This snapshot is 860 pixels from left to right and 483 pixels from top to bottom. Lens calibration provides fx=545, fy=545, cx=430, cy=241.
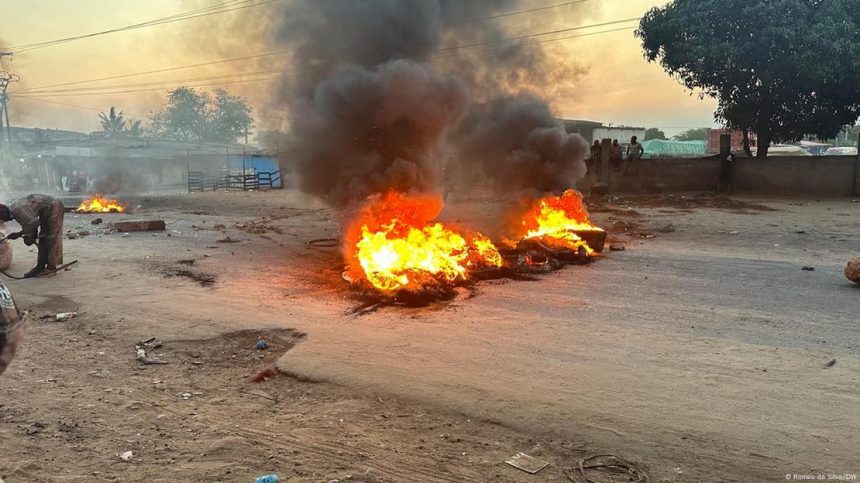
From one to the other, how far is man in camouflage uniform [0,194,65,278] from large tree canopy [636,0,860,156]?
19.7m

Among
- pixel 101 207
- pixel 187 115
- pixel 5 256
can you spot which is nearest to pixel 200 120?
pixel 187 115

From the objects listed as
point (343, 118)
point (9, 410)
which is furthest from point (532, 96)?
point (9, 410)

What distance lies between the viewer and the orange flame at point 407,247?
755 centimetres

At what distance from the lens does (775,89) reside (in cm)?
1983

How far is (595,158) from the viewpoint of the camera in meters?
22.2

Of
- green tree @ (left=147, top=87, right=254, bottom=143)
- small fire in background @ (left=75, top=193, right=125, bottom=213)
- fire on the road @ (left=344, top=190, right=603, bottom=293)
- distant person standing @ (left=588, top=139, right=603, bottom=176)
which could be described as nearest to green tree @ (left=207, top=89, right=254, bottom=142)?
green tree @ (left=147, top=87, right=254, bottom=143)

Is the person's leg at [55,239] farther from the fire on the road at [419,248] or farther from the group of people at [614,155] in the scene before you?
the group of people at [614,155]

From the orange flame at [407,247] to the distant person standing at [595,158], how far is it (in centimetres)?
1421

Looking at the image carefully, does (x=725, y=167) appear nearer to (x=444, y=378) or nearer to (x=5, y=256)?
(x=444, y=378)

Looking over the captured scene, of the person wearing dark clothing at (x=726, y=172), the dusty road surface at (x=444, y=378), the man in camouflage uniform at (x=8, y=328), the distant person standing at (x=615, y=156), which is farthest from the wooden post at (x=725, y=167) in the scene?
the man in camouflage uniform at (x=8, y=328)

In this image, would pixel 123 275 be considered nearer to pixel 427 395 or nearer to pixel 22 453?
pixel 22 453

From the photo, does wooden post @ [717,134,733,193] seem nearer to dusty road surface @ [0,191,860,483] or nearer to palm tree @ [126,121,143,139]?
dusty road surface @ [0,191,860,483]

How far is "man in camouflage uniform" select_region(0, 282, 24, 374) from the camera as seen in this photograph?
2176 millimetres

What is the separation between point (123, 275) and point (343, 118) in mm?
4575
